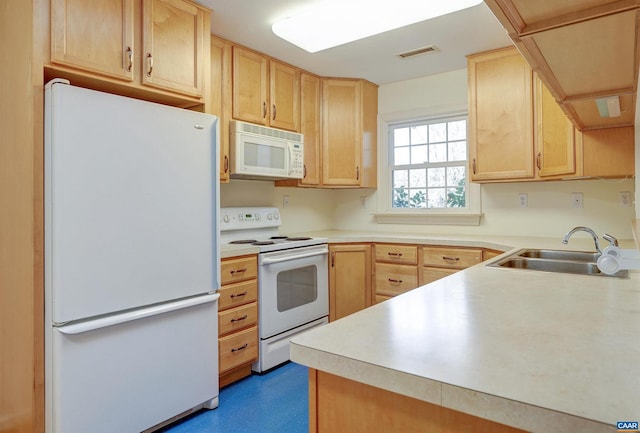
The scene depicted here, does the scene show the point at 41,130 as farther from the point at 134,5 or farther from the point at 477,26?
the point at 477,26

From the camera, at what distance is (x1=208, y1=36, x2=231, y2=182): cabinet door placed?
2.78m

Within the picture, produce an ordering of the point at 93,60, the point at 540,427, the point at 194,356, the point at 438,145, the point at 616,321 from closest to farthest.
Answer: the point at 540,427 → the point at 616,321 → the point at 93,60 → the point at 194,356 → the point at 438,145

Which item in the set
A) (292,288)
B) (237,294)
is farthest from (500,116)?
(237,294)

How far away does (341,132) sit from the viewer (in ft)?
12.4

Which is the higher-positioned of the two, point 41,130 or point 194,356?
point 41,130

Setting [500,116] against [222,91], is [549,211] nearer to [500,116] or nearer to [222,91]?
[500,116]

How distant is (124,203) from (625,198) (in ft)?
10.4

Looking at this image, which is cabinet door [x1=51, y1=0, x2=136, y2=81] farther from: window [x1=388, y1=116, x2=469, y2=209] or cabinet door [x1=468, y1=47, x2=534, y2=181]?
window [x1=388, y1=116, x2=469, y2=209]

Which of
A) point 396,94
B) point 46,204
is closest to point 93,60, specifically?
point 46,204

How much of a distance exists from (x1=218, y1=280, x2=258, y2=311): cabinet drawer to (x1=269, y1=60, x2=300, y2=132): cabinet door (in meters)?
1.26

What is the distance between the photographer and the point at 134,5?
203cm

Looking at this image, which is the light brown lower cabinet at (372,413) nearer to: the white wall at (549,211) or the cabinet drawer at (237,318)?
the cabinet drawer at (237,318)

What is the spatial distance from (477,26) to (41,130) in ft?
8.19

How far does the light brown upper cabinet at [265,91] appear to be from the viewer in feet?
9.66
